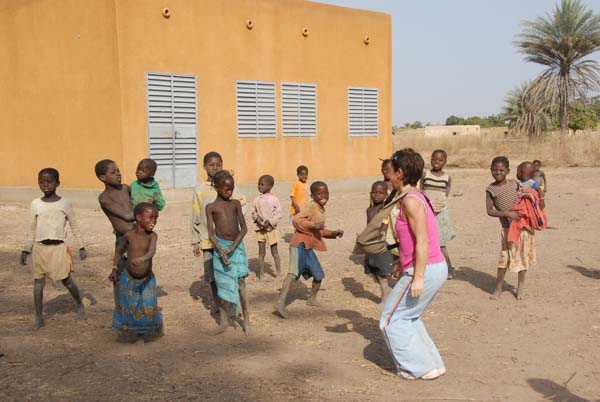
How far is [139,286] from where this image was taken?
191 inches

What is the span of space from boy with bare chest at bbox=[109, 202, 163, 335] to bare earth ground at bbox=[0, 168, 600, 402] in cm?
19

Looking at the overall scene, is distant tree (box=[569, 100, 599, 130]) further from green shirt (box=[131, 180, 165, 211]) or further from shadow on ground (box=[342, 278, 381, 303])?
green shirt (box=[131, 180, 165, 211])

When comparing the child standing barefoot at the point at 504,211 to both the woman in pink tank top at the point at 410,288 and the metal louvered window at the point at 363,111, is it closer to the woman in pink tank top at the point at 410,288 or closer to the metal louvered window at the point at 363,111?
the woman in pink tank top at the point at 410,288

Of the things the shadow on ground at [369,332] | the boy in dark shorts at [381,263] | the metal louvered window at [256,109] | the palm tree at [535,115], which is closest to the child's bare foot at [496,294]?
the boy in dark shorts at [381,263]

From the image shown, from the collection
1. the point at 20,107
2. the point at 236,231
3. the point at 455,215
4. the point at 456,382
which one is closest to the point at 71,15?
the point at 20,107

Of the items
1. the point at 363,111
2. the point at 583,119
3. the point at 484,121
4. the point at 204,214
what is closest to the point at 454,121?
the point at 484,121

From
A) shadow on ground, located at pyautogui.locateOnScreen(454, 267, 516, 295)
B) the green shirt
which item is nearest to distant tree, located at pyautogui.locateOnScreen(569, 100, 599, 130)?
shadow on ground, located at pyautogui.locateOnScreen(454, 267, 516, 295)

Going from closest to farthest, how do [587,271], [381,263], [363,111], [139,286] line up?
[139,286]
[381,263]
[587,271]
[363,111]

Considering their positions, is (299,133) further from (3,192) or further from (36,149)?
(3,192)

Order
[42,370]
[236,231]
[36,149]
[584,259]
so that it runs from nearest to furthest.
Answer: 1. [42,370]
2. [236,231]
3. [584,259]
4. [36,149]

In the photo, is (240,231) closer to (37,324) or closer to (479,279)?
(37,324)

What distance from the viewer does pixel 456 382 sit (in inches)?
160

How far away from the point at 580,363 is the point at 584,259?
4.09 metres

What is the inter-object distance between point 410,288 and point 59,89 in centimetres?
1211
